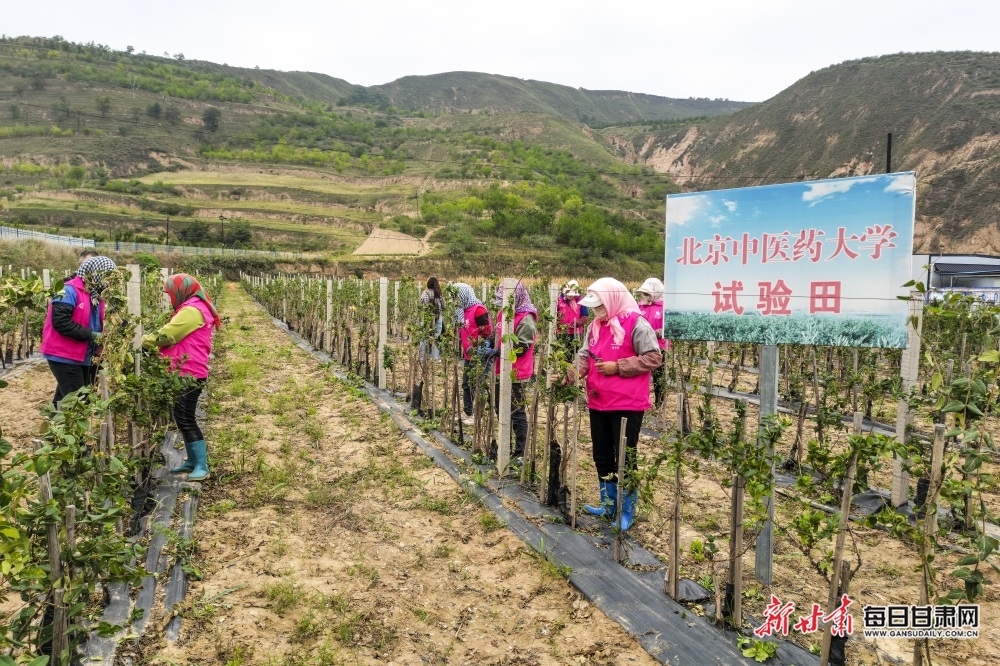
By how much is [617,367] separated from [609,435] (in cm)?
48

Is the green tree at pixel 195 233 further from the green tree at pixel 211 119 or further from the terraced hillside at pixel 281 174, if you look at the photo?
the green tree at pixel 211 119

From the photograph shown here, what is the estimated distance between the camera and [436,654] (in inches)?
102

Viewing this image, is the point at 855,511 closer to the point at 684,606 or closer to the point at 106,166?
the point at 684,606

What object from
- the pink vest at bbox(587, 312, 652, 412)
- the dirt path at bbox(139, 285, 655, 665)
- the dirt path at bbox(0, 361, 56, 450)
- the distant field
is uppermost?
the distant field

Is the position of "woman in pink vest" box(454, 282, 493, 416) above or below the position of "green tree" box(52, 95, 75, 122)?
below

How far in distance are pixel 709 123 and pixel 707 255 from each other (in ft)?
321

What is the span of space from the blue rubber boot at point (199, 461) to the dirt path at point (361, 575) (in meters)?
0.11

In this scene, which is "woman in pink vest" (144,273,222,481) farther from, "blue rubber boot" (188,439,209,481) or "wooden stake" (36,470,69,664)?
"wooden stake" (36,470,69,664)

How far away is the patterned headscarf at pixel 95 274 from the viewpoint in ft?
12.7

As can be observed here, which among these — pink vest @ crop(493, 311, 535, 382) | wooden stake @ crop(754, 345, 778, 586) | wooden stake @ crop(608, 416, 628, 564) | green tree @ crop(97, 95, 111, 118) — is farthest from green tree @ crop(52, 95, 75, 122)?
wooden stake @ crop(754, 345, 778, 586)

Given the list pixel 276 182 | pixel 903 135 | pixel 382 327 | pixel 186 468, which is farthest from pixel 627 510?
pixel 276 182

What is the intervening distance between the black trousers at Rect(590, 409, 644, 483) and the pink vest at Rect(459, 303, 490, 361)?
192 centimetres

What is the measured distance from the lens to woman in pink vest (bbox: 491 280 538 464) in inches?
183

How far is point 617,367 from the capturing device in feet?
11.0
